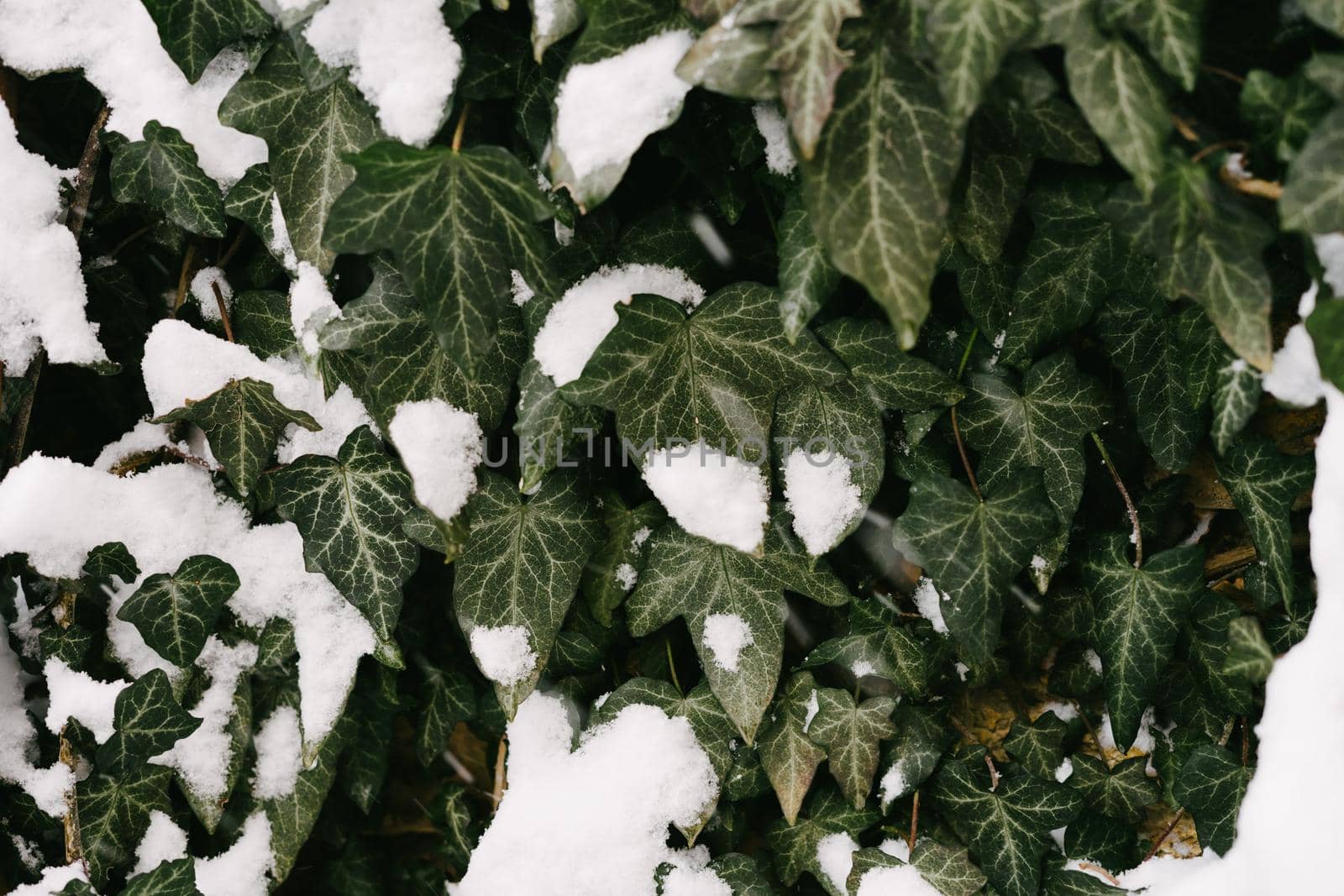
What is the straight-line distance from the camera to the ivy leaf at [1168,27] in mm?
655

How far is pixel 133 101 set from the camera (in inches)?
40.9

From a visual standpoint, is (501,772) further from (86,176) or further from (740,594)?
(86,176)

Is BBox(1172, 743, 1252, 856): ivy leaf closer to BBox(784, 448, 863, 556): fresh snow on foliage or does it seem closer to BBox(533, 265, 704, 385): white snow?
BBox(784, 448, 863, 556): fresh snow on foliage

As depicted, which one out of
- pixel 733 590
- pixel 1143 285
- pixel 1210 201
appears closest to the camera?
pixel 1210 201

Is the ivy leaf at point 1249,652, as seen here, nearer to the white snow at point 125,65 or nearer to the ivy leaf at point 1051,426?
the ivy leaf at point 1051,426

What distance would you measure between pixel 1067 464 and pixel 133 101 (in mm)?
1141

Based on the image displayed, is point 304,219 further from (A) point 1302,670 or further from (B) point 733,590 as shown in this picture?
(A) point 1302,670

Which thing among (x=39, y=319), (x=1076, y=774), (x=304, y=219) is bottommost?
(x=1076, y=774)

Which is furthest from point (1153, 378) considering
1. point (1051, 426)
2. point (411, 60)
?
point (411, 60)

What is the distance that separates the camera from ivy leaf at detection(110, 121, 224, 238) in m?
1.02

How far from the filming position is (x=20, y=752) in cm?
117

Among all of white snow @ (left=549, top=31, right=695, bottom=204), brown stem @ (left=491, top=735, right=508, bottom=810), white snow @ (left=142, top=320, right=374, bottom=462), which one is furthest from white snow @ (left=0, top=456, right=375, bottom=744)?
white snow @ (left=549, top=31, right=695, bottom=204)

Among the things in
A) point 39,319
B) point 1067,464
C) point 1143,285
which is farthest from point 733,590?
point 39,319

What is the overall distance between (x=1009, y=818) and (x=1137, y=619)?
0.95 ft
